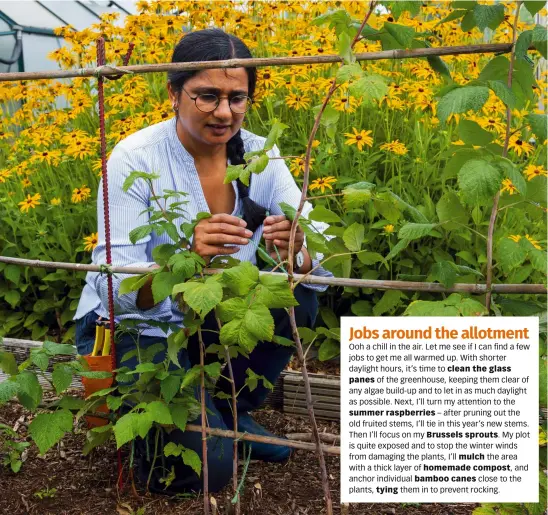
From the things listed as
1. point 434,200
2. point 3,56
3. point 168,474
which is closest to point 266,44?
point 434,200

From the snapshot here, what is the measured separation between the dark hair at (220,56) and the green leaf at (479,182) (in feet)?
3.25

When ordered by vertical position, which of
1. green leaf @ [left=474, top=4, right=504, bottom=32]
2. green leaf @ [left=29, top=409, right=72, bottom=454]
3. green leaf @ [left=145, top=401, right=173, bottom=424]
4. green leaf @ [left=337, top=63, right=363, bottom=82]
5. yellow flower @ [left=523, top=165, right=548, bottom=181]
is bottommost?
green leaf @ [left=29, top=409, right=72, bottom=454]

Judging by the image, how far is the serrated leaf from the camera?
58.7 inches

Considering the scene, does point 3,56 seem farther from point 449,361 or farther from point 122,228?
point 449,361

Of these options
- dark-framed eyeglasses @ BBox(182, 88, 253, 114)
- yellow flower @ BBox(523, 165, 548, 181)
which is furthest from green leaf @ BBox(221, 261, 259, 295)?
yellow flower @ BBox(523, 165, 548, 181)

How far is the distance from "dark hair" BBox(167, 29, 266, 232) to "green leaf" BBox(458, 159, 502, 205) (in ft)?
3.25

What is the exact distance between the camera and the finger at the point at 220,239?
1.75 m

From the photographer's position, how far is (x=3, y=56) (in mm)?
6645

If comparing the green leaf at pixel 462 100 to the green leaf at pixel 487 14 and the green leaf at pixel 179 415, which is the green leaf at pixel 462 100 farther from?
the green leaf at pixel 179 415

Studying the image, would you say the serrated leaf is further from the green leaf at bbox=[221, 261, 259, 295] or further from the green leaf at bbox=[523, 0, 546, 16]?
the green leaf at bbox=[523, 0, 546, 16]

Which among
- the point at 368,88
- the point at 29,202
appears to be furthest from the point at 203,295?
the point at 29,202

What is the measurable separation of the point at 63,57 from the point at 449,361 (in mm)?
2820

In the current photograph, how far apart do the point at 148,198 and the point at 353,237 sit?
29.7 inches

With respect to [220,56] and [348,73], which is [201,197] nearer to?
[220,56]
